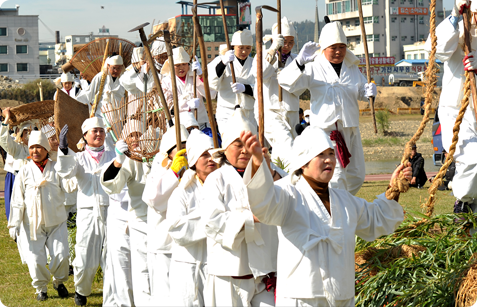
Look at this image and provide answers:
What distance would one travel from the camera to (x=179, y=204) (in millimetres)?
4895

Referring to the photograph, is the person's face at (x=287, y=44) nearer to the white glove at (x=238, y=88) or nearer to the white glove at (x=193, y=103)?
the white glove at (x=238, y=88)

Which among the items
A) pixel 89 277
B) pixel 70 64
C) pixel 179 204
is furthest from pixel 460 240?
pixel 70 64

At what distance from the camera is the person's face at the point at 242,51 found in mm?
8445

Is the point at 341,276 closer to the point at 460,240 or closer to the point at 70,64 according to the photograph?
the point at 460,240

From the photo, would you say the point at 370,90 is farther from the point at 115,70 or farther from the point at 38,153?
the point at 115,70

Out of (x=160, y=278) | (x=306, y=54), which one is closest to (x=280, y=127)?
(x=306, y=54)

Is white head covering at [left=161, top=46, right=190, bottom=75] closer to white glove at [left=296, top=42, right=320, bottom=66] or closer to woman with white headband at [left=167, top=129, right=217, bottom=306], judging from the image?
white glove at [left=296, top=42, right=320, bottom=66]

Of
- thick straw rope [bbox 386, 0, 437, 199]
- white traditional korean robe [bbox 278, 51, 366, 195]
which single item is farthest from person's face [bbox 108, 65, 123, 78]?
thick straw rope [bbox 386, 0, 437, 199]

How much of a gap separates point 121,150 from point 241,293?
2.37 metres

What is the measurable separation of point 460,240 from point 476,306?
950 mm

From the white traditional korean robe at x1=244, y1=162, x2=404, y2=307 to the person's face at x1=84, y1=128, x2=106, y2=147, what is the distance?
13.0 feet

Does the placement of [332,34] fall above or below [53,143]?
above

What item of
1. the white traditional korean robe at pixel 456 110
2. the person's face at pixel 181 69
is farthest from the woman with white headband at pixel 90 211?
the white traditional korean robe at pixel 456 110

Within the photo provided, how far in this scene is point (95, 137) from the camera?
7.45 m
